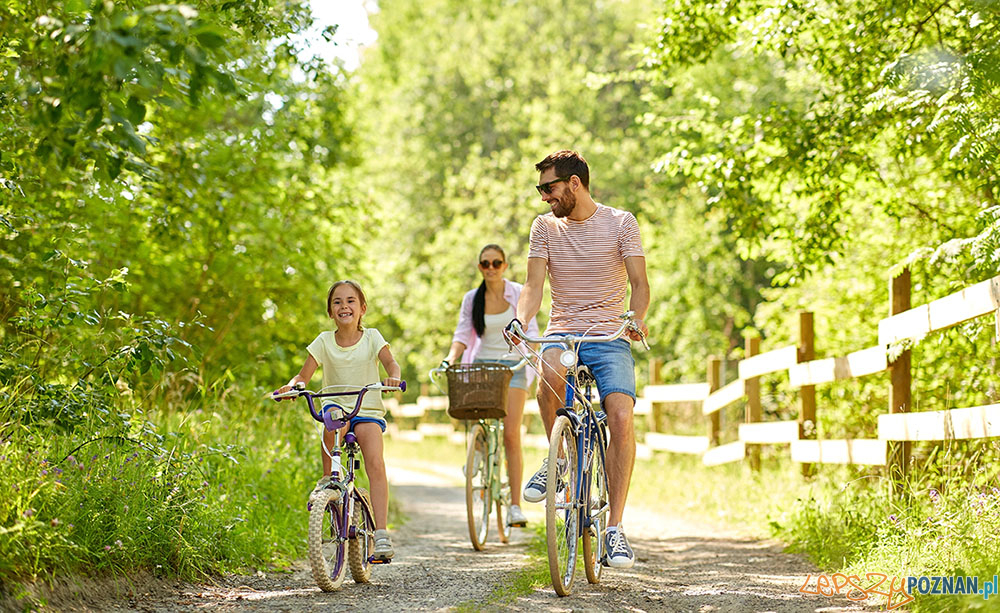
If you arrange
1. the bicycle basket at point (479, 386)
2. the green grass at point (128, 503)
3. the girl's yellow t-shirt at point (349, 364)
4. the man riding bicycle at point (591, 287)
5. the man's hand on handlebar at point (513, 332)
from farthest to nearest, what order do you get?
the bicycle basket at point (479, 386)
the girl's yellow t-shirt at point (349, 364)
the man riding bicycle at point (591, 287)
the man's hand on handlebar at point (513, 332)
the green grass at point (128, 503)

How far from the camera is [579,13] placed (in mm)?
29438

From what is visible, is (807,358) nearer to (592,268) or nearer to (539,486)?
(592,268)

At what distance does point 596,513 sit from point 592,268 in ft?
4.02

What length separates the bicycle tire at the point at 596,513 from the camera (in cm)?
508

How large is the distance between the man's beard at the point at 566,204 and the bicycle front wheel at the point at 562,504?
3.57 feet

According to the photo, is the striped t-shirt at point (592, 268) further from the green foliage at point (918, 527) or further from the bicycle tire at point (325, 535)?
the green foliage at point (918, 527)

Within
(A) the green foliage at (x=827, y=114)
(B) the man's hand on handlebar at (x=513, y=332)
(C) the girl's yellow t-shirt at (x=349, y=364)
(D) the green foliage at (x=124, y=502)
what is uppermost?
(A) the green foliage at (x=827, y=114)

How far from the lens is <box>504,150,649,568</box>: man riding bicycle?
5230mm

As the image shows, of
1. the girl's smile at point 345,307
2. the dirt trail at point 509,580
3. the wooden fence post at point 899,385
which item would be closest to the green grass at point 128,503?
the dirt trail at point 509,580

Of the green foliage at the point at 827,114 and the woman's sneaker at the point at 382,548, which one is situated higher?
the green foliage at the point at 827,114

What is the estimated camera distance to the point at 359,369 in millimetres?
5551

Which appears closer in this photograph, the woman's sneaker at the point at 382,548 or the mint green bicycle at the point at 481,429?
the woman's sneaker at the point at 382,548

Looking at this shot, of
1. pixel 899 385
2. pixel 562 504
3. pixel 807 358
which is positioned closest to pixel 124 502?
pixel 562 504

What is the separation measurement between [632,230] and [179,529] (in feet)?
8.96
